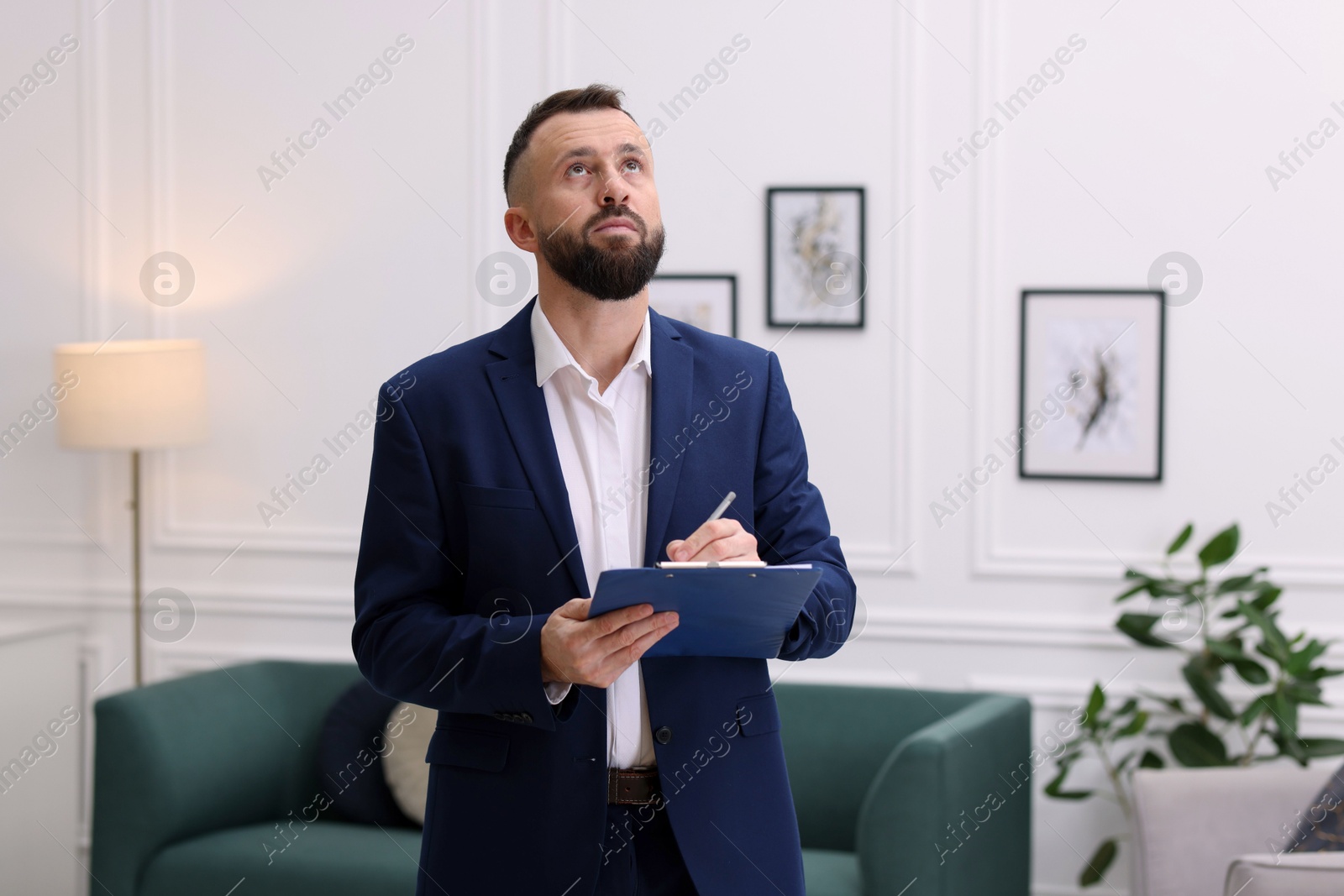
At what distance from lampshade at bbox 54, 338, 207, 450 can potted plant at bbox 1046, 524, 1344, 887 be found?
2.80 meters

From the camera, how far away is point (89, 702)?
4.14 metres

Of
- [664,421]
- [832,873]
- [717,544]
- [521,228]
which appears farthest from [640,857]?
[832,873]

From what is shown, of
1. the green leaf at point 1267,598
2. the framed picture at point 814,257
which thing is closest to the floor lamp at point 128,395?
the framed picture at point 814,257

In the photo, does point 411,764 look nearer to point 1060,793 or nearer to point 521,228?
point 1060,793

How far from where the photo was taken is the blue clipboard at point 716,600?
1.25 m

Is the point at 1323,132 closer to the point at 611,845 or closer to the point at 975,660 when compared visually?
the point at 975,660

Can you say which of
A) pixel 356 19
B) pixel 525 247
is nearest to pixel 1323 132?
pixel 525 247

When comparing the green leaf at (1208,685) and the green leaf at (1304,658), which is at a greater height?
the green leaf at (1304,658)

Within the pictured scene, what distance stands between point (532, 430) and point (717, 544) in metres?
0.34

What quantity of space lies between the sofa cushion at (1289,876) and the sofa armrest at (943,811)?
634 mm

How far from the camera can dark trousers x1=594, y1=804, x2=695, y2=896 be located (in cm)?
149

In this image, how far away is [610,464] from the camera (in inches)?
64.3

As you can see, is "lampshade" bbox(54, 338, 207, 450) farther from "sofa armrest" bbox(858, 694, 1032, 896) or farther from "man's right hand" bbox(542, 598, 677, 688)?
"man's right hand" bbox(542, 598, 677, 688)

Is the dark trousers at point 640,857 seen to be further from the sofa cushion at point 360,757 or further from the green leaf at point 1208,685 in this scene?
the green leaf at point 1208,685
